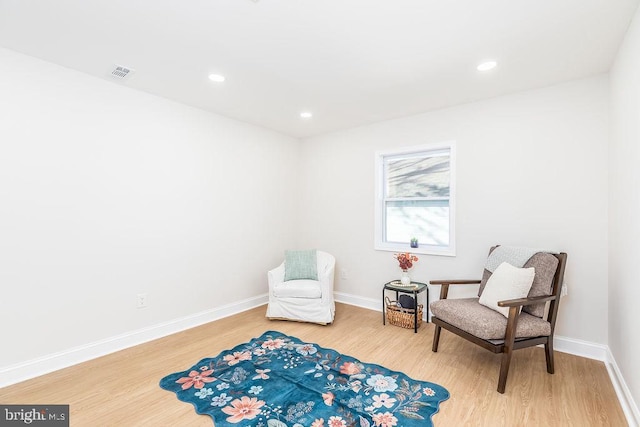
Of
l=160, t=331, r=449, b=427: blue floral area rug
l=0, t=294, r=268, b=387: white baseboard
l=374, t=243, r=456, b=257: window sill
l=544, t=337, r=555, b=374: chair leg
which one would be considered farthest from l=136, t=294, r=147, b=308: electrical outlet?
l=544, t=337, r=555, b=374: chair leg

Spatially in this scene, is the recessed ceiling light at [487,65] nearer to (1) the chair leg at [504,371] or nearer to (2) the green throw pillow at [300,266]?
(1) the chair leg at [504,371]

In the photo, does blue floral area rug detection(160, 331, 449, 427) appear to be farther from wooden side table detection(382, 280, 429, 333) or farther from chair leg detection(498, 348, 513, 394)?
wooden side table detection(382, 280, 429, 333)

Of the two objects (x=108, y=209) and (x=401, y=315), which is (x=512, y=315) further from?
(x=108, y=209)

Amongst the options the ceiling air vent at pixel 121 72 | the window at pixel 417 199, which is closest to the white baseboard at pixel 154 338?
the window at pixel 417 199

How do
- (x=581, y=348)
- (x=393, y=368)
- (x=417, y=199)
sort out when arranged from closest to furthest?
1. (x=393, y=368)
2. (x=581, y=348)
3. (x=417, y=199)

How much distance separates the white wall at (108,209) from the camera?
2.38 metres

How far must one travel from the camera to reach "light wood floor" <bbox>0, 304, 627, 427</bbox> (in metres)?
1.96

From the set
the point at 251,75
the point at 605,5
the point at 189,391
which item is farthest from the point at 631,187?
the point at 189,391

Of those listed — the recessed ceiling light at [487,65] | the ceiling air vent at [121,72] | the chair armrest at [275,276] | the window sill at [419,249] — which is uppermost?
the recessed ceiling light at [487,65]

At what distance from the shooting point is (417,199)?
3.92 metres

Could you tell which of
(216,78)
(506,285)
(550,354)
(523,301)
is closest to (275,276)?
(216,78)

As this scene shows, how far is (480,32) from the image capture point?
2.08 metres

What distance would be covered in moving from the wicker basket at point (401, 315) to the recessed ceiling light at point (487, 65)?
2478 millimetres

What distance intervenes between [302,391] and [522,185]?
2778mm
